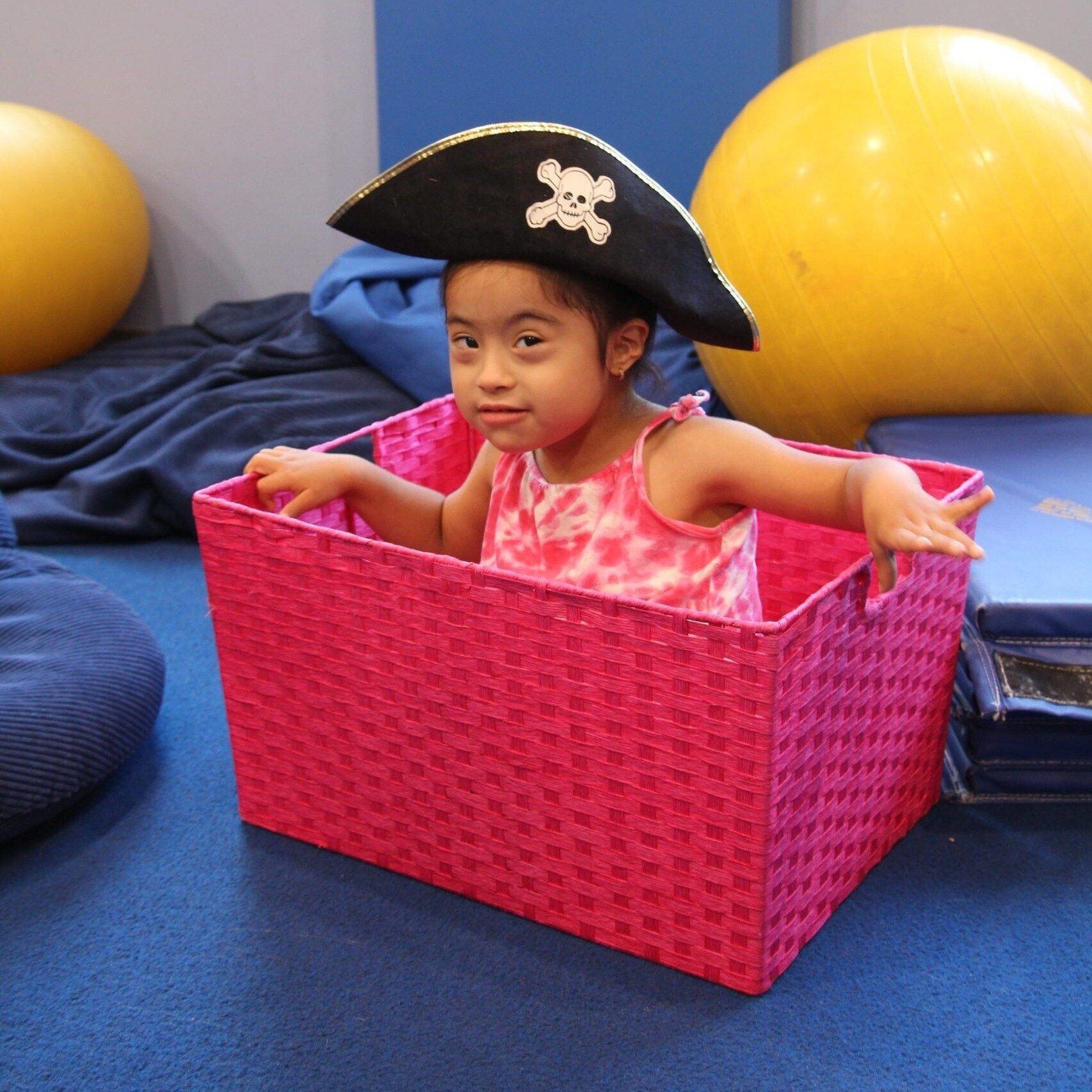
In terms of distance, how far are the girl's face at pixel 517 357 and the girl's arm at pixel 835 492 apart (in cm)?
13

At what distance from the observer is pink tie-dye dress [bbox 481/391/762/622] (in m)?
1.19

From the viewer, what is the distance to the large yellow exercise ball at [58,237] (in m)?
2.61

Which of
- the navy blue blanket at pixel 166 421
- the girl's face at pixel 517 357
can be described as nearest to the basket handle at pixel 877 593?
the girl's face at pixel 517 357

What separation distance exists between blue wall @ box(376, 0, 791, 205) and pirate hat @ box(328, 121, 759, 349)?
58.0 inches

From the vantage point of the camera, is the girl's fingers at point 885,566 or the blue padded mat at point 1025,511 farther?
the blue padded mat at point 1025,511

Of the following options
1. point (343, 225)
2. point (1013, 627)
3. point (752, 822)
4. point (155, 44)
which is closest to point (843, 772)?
point (752, 822)

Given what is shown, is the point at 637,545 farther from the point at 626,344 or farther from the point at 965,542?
the point at 965,542

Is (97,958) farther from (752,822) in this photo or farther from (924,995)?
(924,995)

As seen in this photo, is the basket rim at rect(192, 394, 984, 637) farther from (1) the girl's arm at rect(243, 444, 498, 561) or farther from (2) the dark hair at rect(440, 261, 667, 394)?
(2) the dark hair at rect(440, 261, 667, 394)

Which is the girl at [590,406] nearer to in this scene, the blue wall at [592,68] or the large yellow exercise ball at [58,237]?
the blue wall at [592,68]

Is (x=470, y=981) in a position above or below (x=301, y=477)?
below

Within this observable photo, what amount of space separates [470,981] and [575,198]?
0.65 metres

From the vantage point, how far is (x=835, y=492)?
3.59 feet

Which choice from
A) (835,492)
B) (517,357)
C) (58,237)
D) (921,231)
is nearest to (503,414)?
(517,357)
